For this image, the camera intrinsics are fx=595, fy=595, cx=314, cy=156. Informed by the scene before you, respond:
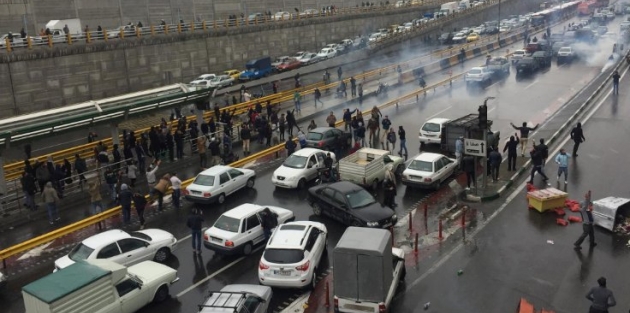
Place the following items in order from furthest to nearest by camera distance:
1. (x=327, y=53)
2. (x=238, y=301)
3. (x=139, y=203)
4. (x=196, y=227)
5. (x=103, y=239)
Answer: (x=327, y=53), (x=139, y=203), (x=196, y=227), (x=103, y=239), (x=238, y=301)

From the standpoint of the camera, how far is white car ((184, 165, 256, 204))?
21.5 m

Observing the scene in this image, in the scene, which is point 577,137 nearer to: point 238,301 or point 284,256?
point 284,256

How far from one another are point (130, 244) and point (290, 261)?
468 cm

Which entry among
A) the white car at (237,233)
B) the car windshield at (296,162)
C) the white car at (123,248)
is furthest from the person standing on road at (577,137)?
the white car at (123,248)

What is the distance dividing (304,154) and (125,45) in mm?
25790

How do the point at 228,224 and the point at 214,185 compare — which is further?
the point at 214,185

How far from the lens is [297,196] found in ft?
75.1

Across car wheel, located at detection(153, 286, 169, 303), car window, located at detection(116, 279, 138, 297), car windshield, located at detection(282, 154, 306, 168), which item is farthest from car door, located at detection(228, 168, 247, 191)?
car window, located at detection(116, 279, 138, 297)

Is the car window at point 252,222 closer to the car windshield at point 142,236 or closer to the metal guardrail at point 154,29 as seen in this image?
the car windshield at point 142,236

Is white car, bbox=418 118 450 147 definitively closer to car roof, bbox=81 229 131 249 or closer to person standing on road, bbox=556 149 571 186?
person standing on road, bbox=556 149 571 186

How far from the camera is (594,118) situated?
32.5 m

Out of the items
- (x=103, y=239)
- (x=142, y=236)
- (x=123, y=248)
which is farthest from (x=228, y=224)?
(x=103, y=239)

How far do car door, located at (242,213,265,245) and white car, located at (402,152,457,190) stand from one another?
7.16 metres

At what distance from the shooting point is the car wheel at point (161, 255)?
17.0 m
